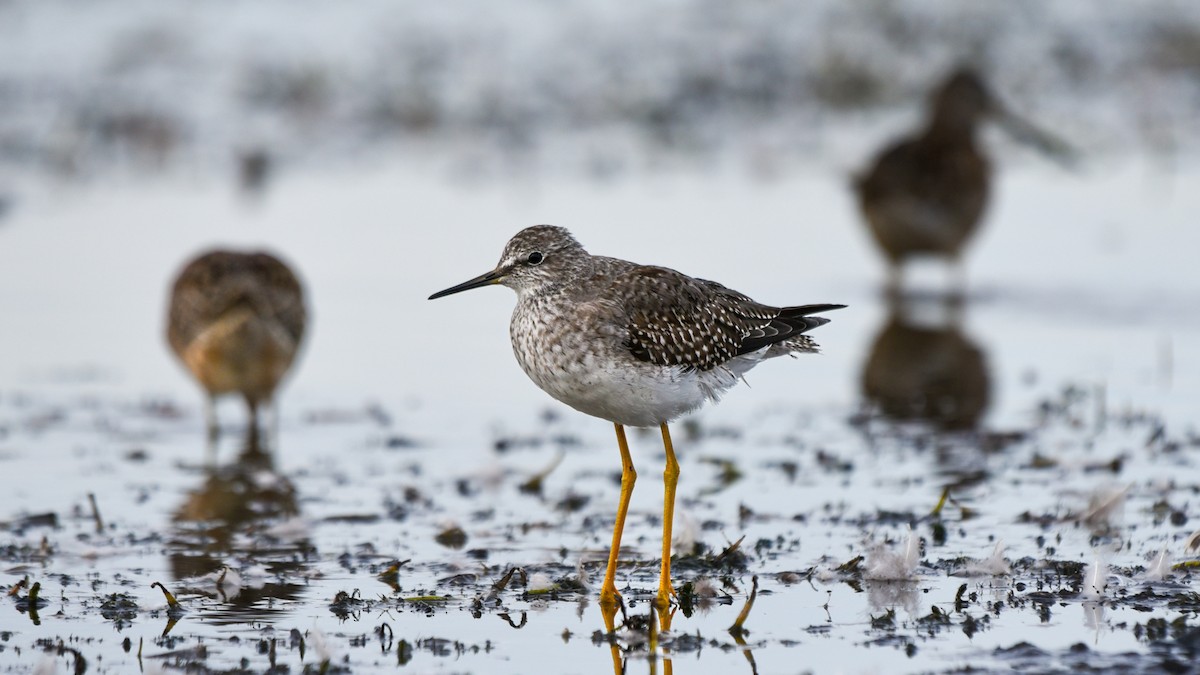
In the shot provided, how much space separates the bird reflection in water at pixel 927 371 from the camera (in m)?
8.77

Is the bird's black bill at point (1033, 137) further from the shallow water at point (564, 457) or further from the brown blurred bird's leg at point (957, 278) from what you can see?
the brown blurred bird's leg at point (957, 278)

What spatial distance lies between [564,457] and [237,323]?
1955 mm

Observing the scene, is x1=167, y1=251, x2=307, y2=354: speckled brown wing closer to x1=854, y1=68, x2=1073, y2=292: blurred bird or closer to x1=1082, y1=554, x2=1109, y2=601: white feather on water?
x1=1082, y1=554, x2=1109, y2=601: white feather on water

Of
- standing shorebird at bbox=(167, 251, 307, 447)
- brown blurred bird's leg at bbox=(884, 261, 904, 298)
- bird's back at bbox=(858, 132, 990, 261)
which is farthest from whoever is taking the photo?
brown blurred bird's leg at bbox=(884, 261, 904, 298)

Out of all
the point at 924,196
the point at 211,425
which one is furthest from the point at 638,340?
the point at 924,196

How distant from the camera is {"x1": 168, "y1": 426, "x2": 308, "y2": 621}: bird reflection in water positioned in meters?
5.75

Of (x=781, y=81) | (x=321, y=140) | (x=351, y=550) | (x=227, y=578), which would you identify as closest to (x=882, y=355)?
(x=351, y=550)

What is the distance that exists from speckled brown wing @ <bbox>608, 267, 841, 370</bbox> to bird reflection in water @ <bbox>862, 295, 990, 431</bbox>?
236 cm

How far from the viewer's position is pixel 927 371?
385 inches

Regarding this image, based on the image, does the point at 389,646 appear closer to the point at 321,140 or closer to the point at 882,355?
the point at 882,355

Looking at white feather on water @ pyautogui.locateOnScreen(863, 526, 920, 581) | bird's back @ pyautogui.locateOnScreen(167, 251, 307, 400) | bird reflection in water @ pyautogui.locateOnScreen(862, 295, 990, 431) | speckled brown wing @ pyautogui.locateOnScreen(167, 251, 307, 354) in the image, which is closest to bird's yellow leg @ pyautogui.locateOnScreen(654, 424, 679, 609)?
white feather on water @ pyautogui.locateOnScreen(863, 526, 920, 581)

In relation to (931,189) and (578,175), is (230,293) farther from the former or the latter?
(578,175)

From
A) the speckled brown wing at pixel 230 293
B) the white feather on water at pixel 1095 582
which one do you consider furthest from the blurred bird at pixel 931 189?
the white feather on water at pixel 1095 582

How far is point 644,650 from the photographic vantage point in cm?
507
